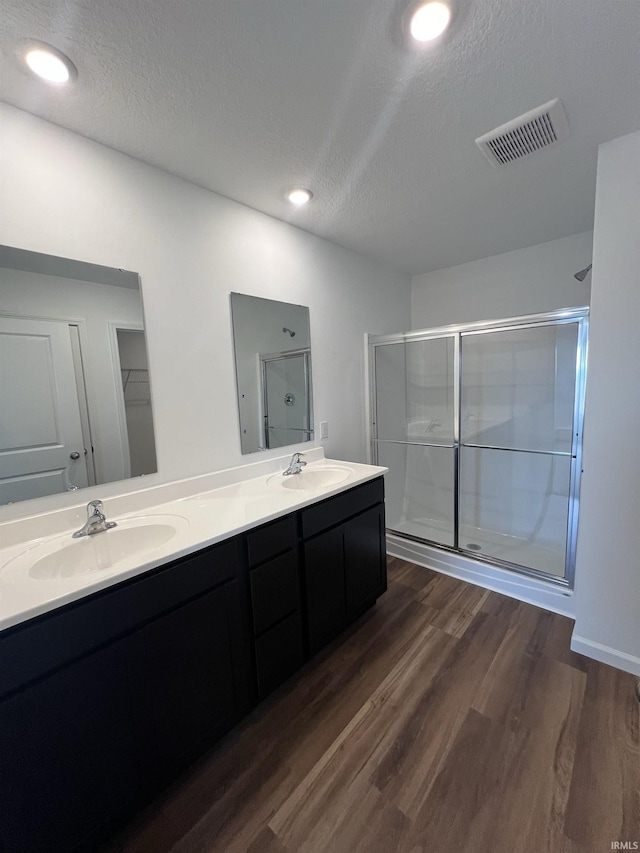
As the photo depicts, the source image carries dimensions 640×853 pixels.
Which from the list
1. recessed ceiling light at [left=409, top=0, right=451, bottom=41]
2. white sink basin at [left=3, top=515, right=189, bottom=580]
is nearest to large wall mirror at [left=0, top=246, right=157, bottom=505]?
white sink basin at [left=3, top=515, right=189, bottom=580]

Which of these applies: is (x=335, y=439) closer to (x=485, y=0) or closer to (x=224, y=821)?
(x=224, y=821)

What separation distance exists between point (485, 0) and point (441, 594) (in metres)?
2.63

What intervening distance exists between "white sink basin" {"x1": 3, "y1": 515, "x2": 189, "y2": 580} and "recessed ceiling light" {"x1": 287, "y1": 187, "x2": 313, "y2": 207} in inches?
67.4

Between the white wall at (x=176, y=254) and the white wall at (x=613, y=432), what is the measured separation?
139cm

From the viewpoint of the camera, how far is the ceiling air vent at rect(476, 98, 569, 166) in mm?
1322

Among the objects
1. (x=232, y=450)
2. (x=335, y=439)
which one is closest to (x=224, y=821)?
(x=232, y=450)

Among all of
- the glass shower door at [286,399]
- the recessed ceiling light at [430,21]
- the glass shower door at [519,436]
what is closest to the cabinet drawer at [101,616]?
the glass shower door at [286,399]

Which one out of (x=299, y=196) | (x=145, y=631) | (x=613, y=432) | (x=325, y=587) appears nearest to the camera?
(x=145, y=631)

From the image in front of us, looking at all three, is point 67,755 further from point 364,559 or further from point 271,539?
point 364,559

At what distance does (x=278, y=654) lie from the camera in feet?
4.81

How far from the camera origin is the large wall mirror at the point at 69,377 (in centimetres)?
123

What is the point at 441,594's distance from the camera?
2248 mm

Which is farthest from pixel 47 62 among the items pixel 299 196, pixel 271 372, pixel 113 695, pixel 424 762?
pixel 424 762

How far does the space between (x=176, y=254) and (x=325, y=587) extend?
1.77 meters
